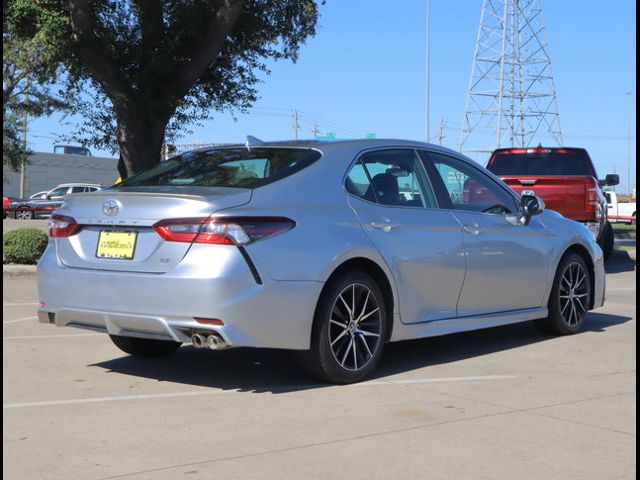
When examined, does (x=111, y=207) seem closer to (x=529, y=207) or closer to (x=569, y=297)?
(x=529, y=207)

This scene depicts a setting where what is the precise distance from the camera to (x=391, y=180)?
6883 mm

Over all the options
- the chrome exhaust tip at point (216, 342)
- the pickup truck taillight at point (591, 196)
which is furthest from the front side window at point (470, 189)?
the pickup truck taillight at point (591, 196)

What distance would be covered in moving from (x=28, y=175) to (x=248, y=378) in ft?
224

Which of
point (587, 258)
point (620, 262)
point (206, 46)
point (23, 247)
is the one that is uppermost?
point (206, 46)

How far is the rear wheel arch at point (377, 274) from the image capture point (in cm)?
623

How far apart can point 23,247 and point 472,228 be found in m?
9.05

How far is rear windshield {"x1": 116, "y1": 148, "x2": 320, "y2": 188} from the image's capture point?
245 inches

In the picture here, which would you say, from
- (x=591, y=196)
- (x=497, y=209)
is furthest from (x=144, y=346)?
(x=591, y=196)

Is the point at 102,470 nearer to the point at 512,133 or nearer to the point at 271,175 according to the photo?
the point at 271,175

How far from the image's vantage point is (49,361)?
23.3 ft

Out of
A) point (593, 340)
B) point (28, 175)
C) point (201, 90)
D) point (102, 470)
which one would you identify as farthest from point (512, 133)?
point (102, 470)

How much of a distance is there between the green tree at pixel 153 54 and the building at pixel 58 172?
5153 centimetres

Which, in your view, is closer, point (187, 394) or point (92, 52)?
point (187, 394)

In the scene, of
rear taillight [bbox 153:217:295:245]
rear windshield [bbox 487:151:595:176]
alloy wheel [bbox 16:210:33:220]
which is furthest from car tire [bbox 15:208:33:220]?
rear taillight [bbox 153:217:295:245]
